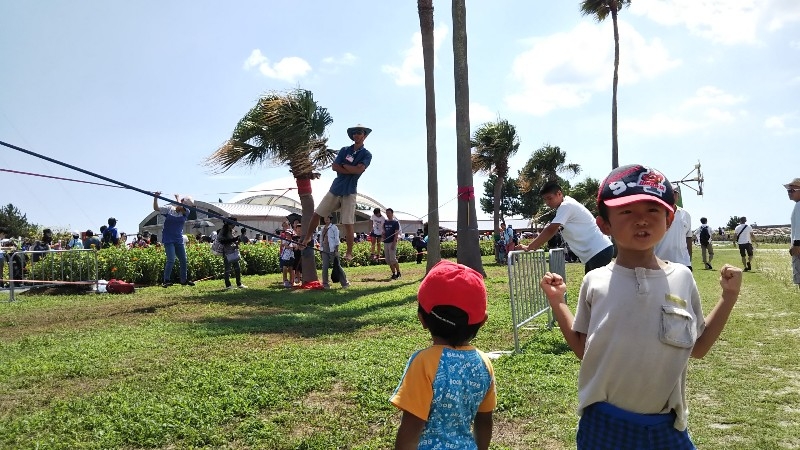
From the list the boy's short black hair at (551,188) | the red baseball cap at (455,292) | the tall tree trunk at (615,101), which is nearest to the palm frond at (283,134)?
the boy's short black hair at (551,188)

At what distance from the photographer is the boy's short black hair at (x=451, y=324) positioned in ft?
7.51

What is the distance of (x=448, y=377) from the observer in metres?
2.21

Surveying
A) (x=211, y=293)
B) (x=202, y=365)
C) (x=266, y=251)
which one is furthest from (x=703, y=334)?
(x=266, y=251)

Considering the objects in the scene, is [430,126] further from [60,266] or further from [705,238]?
[705,238]

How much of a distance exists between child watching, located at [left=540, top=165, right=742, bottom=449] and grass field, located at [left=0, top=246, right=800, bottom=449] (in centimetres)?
179

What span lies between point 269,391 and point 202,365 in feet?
4.31

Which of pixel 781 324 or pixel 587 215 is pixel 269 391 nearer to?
pixel 587 215

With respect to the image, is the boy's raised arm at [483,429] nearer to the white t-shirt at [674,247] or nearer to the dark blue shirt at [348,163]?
the white t-shirt at [674,247]

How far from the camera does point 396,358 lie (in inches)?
237

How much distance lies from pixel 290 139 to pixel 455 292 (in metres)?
12.2

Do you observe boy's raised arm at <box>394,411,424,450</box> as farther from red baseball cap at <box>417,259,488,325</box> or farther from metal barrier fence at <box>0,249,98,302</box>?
metal barrier fence at <box>0,249,98,302</box>

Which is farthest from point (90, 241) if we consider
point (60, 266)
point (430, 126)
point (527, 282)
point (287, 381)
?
point (287, 381)

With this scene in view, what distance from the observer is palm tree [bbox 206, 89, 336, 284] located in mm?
14000

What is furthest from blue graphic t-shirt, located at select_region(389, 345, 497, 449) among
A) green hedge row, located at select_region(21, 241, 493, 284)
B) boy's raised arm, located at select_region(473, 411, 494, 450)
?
green hedge row, located at select_region(21, 241, 493, 284)
